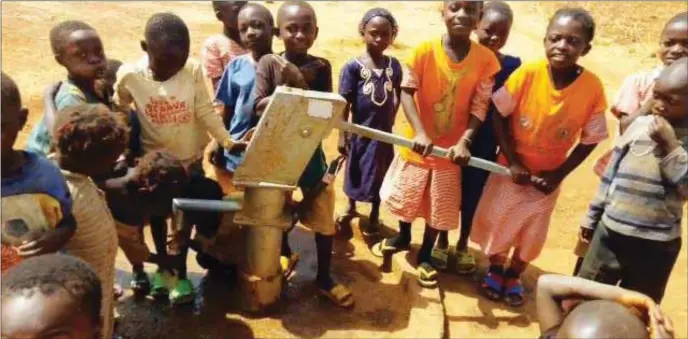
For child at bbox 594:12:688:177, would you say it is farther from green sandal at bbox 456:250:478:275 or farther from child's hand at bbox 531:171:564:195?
green sandal at bbox 456:250:478:275

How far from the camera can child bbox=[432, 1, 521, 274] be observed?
12.6 ft

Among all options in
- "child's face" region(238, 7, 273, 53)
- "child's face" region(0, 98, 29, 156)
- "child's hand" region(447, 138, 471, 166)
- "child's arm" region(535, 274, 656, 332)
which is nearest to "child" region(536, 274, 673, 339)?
"child's arm" region(535, 274, 656, 332)

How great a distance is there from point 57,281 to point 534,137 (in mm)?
2452

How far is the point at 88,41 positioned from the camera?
112 inches

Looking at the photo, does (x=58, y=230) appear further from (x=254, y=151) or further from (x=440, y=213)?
(x=440, y=213)

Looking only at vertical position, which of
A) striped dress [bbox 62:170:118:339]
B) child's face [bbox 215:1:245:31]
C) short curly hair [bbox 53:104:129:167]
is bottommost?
striped dress [bbox 62:170:118:339]

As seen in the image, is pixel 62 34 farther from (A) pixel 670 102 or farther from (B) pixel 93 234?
(A) pixel 670 102

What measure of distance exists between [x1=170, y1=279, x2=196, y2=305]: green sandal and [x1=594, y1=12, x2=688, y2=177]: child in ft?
6.80

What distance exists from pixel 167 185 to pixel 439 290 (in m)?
1.66

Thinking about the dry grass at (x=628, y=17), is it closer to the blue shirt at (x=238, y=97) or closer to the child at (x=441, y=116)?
the child at (x=441, y=116)

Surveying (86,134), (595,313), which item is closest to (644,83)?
(595,313)

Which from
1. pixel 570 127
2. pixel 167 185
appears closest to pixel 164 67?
pixel 167 185

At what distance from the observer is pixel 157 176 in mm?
2750

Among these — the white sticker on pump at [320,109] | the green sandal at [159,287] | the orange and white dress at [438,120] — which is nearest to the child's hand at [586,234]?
the orange and white dress at [438,120]
